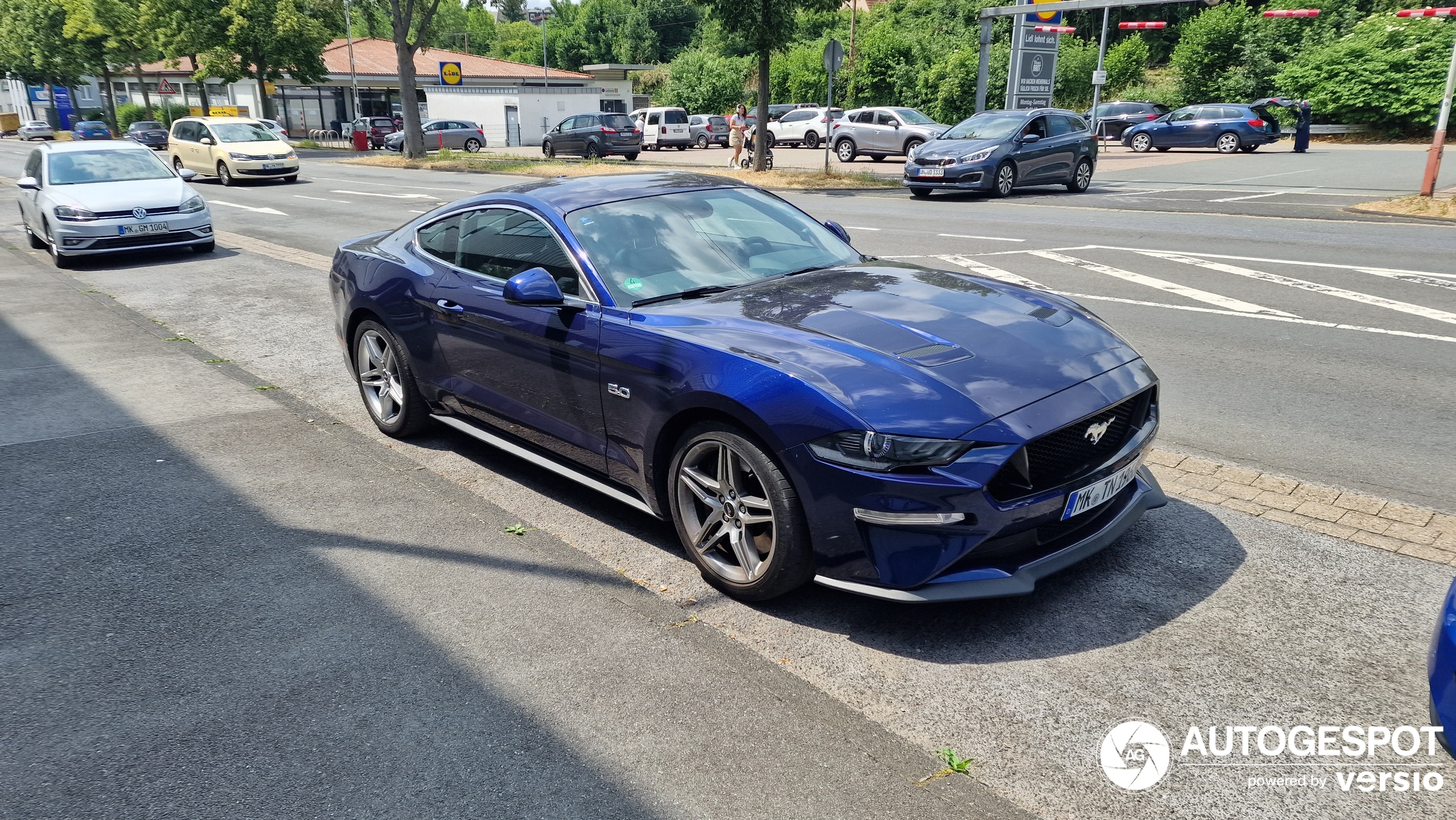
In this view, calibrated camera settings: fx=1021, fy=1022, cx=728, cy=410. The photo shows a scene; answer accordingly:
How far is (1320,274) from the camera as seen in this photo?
10.6 metres

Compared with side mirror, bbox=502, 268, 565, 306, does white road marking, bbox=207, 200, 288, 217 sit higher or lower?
lower

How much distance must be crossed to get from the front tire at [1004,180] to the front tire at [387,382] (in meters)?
16.6

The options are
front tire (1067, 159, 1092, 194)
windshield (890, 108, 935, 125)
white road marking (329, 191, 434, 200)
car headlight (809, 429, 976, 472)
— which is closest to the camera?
car headlight (809, 429, 976, 472)

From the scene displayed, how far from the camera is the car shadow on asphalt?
2.87 meters

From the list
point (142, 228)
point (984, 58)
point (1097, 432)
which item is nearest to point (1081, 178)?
point (984, 58)

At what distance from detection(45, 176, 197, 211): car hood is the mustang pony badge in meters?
13.3

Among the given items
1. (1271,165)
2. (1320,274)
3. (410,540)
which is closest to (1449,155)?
(1271,165)

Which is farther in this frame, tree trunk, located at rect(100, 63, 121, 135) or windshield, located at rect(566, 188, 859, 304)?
tree trunk, located at rect(100, 63, 121, 135)

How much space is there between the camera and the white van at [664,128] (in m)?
45.9

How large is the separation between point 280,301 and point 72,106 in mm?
84388

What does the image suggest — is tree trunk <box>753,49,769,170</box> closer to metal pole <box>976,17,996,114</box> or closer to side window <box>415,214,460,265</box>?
metal pole <box>976,17,996,114</box>

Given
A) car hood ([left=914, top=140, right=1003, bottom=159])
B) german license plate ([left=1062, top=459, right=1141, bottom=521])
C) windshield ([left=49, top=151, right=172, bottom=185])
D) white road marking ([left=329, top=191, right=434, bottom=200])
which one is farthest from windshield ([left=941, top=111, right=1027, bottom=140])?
german license plate ([left=1062, top=459, right=1141, bottom=521])

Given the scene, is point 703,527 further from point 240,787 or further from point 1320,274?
point 1320,274

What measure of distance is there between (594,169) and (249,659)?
88.5 feet
